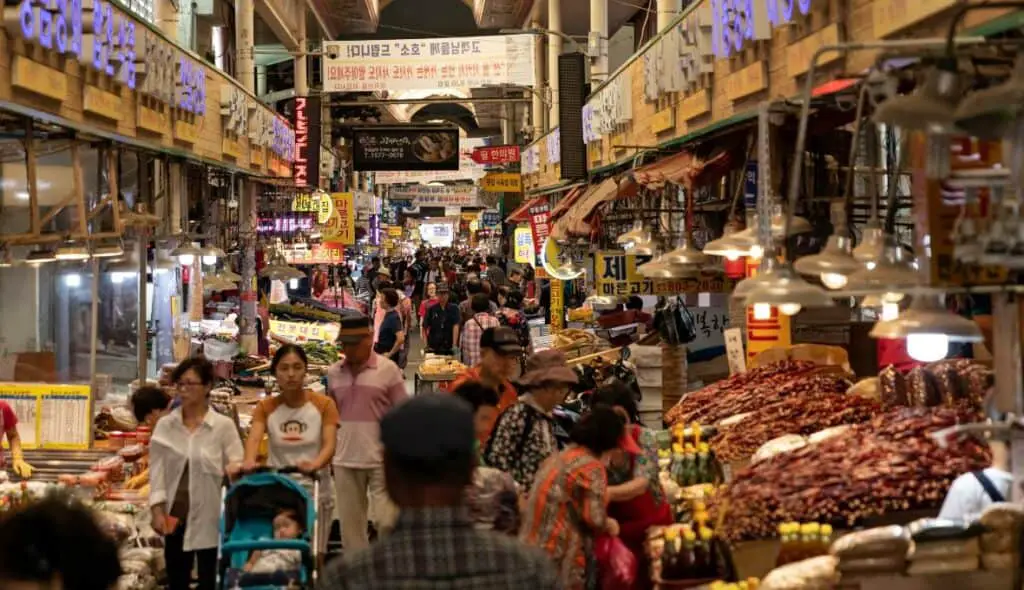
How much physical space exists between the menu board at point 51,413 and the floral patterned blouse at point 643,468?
15.0 feet

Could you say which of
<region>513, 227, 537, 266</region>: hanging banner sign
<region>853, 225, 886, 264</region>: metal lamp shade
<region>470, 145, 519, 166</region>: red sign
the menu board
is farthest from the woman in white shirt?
<region>470, 145, 519, 166</region>: red sign

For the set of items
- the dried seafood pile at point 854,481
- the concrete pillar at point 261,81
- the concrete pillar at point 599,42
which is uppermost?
the concrete pillar at point 261,81

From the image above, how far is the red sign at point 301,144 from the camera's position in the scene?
2325 cm

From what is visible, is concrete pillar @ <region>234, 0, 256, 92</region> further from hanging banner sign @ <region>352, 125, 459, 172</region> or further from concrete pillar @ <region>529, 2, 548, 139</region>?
concrete pillar @ <region>529, 2, 548, 139</region>

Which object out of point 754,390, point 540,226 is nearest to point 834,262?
point 754,390

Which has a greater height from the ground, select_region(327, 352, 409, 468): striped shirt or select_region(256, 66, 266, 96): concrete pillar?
select_region(256, 66, 266, 96): concrete pillar

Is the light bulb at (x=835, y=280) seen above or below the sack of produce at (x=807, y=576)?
above

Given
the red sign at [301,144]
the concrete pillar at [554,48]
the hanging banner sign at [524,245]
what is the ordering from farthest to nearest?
the hanging banner sign at [524,245] < the concrete pillar at [554,48] < the red sign at [301,144]

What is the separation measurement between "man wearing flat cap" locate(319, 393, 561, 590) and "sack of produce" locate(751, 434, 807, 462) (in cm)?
519

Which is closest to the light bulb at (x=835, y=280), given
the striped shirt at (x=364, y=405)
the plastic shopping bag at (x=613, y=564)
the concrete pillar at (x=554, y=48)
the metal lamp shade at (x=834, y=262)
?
the metal lamp shade at (x=834, y=262)

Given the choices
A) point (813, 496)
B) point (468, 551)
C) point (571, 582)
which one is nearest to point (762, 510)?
point (813, 496)

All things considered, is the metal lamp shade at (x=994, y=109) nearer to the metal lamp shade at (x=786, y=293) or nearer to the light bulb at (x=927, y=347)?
the metal lamp shade at (x=786, y=293)

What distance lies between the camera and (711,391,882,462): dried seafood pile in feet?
28.0

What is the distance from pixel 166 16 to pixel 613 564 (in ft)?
36.9
